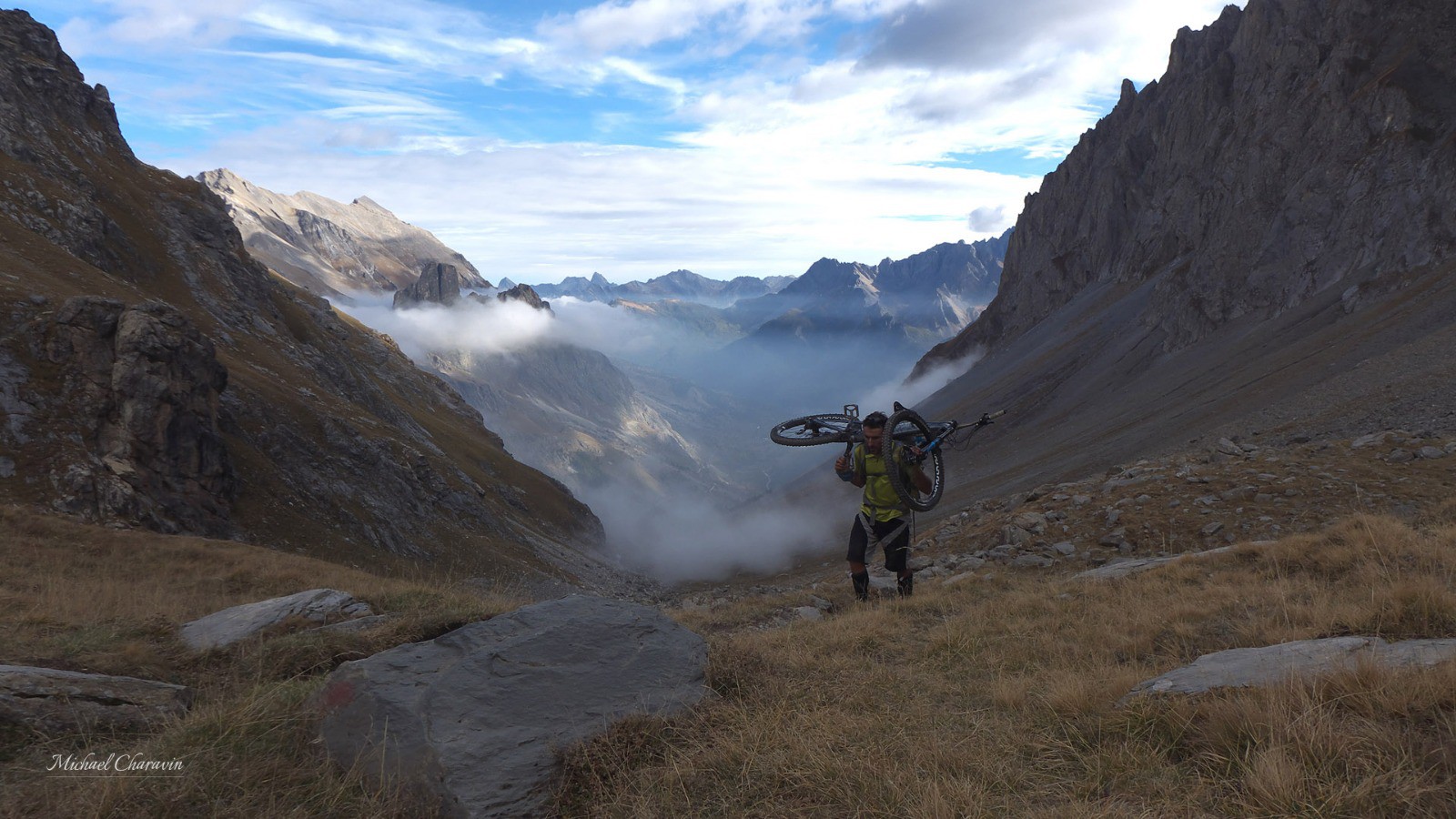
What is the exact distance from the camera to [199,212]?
219ft

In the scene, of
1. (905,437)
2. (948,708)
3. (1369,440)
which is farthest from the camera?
(1369,440)

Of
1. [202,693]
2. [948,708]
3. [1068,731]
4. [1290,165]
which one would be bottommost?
[948,708]

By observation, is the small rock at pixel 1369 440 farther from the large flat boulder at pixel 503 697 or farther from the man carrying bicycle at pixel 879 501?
the large flat boulder at pixel 503 697

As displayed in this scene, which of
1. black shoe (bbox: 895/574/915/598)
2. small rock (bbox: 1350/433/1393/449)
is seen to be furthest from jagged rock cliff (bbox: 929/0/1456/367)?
black shoe (bbox: 895/574/915/598)

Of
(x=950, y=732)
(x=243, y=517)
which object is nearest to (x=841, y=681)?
(x=950, y=732)

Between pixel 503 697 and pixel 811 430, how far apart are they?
1184 cm

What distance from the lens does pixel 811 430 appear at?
56.1ft

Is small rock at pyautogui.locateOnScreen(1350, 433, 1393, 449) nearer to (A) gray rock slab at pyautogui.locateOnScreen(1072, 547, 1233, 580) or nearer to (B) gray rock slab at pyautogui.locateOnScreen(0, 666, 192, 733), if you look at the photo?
(A) gray rock slab at pyautogui.locateOnScreen(1072, 547, 1233, 580)

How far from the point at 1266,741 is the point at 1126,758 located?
837mm

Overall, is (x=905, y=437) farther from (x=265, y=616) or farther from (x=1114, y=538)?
(x=265, y=616)

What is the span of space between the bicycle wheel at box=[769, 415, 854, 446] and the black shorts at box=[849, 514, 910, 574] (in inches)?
118

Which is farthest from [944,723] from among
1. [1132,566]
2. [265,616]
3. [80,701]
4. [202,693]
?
[1132,566]

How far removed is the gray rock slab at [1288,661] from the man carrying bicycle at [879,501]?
6.14 metres

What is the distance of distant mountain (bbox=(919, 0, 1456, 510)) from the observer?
44875 mm
